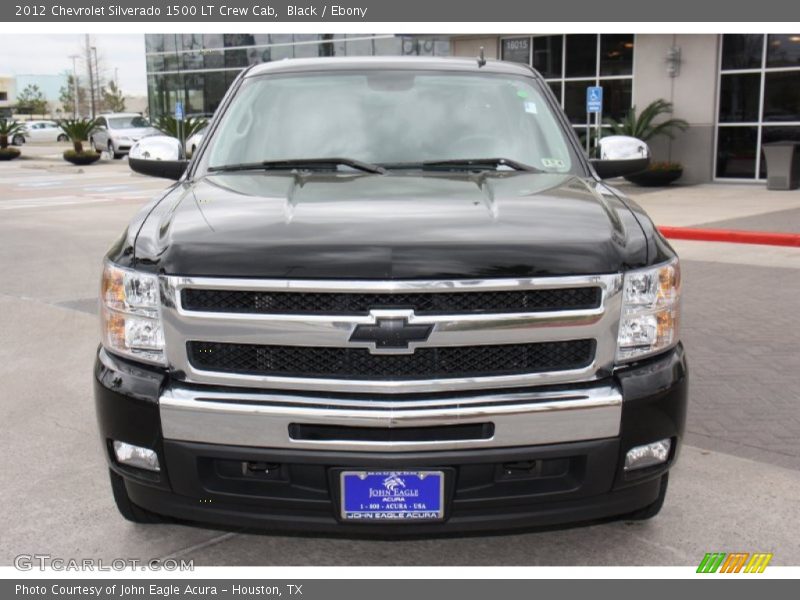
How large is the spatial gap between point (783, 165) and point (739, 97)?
2523 millimetres

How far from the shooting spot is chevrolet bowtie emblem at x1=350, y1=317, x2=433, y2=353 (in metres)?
2.80

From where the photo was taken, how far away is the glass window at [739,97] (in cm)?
2100

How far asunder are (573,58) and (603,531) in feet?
74.1

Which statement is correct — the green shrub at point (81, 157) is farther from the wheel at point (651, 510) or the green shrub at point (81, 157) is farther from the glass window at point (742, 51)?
the wheel at point (651, 510)

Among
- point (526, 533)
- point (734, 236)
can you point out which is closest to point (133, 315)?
point (526, 533)

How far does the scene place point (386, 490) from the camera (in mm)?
2838

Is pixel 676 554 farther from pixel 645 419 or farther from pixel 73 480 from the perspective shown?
pixel 73 480

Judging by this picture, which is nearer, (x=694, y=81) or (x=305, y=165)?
(x=305, y=165)

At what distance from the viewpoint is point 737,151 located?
21.4 m

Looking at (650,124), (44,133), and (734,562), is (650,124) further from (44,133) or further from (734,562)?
(44,133)

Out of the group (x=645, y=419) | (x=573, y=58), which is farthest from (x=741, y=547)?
(x=573, y=58)

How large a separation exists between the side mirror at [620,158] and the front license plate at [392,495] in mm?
2425

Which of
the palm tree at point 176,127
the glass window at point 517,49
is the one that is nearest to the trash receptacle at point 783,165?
the glass window at point 517,49

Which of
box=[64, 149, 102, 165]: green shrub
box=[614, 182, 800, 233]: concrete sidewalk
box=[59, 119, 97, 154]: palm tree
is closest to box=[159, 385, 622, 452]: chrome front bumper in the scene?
box=[614, 182, 800, 233]: concrete sidewalk
